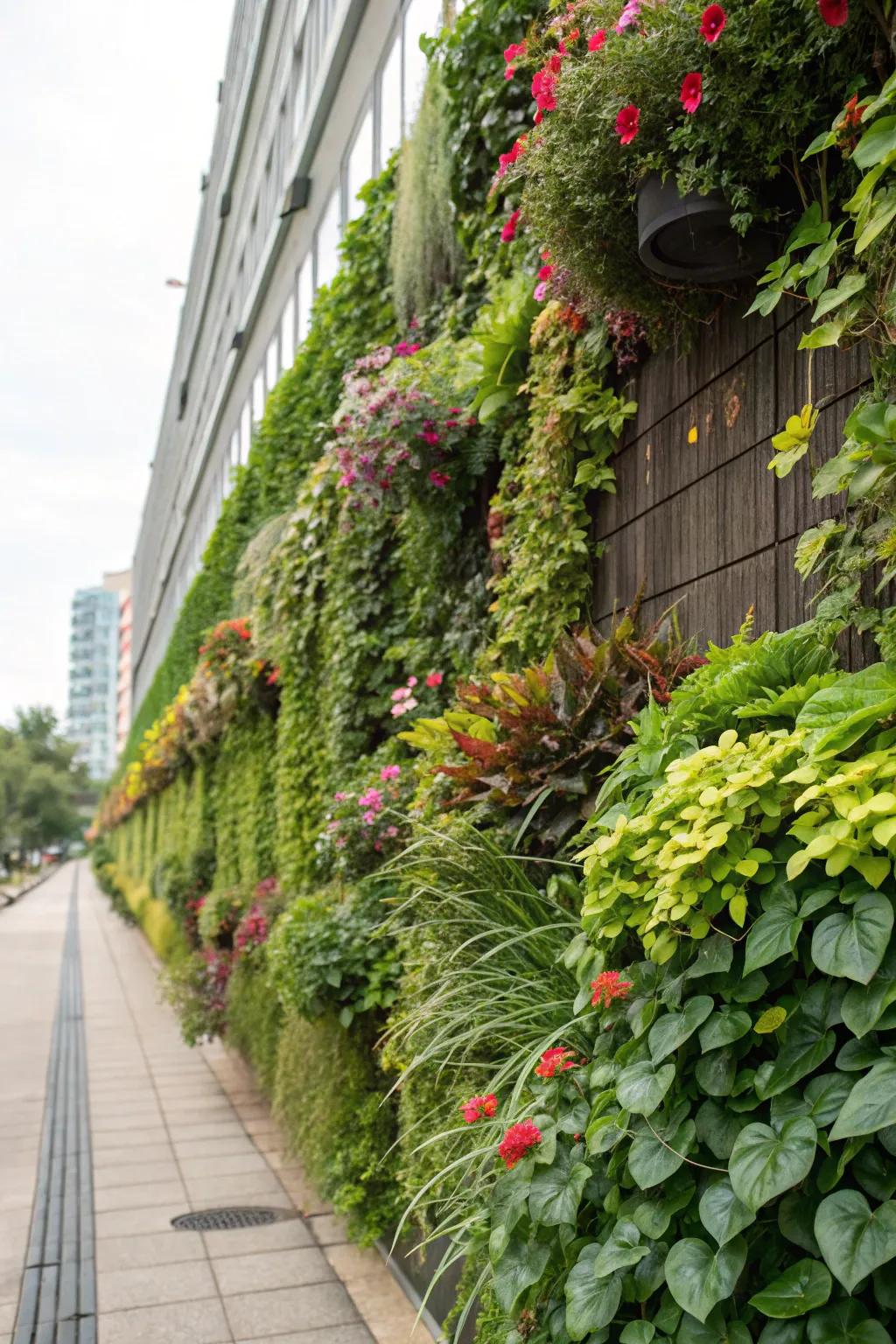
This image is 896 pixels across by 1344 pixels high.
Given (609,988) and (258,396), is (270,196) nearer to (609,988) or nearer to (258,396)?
(258,396)

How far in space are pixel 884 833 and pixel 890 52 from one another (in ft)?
5.37

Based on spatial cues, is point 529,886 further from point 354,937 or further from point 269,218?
point 269,218

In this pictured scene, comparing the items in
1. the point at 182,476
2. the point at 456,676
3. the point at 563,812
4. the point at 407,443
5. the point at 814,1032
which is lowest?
the point at 814,1032

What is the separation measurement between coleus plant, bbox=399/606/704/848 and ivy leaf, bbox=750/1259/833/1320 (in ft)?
4.87

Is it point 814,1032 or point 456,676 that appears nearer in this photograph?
point 814,1032

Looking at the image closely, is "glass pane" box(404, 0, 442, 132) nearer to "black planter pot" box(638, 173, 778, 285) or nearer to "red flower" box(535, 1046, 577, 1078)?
"black planter pot" box(638, 173, 778, 285)

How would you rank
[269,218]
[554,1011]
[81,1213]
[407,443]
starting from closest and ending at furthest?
[554,1011] → [407,443] → [81,1213] → [269,218]

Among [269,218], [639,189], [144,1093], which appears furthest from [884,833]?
[269,218]

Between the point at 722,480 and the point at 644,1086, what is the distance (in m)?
1.77

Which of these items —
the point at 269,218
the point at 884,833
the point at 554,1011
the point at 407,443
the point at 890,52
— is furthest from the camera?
the point at 269,218

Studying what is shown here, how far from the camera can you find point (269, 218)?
14578mm

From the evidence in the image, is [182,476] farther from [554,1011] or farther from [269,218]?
[554,1011]

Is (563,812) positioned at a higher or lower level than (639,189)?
lower

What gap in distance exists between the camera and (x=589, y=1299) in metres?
1.94
